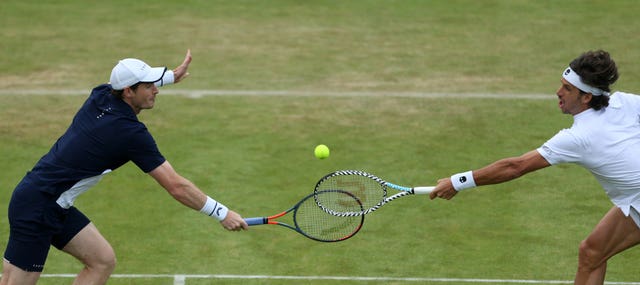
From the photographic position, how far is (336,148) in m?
13.2

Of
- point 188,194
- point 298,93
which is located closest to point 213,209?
point 188,194

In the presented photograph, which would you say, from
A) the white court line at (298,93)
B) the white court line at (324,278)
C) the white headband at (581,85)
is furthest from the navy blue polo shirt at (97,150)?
the white court line at (298,93)

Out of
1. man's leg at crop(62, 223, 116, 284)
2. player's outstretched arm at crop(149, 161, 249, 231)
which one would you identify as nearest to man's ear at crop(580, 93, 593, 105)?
player's outstretched arm at crop(149, 161, 249, 231)

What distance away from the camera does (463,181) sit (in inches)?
329

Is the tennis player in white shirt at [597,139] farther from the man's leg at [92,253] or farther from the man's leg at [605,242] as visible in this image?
the man's leg at [92,253]

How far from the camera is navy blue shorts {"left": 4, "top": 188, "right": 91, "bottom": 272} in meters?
7.88

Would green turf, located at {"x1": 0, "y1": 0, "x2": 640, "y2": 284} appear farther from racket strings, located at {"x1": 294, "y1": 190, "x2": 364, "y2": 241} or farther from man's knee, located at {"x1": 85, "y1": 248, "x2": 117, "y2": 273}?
man's knee, located at {"x1": 85, "y1": 248, "x2": 117, "y2": 273}

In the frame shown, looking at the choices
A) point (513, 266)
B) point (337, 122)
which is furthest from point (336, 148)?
point (513, 266)

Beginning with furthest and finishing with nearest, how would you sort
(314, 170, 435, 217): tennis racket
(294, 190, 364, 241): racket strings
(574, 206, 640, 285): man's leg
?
(294, 190, 364, 241): racket strings < (314, 170, 435, 217): tennis racket < (574, 206, 640, 285): man's leg

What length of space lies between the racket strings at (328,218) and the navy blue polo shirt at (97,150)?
5.68ft

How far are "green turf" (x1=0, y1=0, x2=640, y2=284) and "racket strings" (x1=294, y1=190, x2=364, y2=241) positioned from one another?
0.64 meters

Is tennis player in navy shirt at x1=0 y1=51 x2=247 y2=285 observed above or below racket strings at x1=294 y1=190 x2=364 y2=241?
above

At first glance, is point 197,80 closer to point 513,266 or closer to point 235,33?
point 235,33

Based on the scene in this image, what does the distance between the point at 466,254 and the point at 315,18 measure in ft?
29.5
